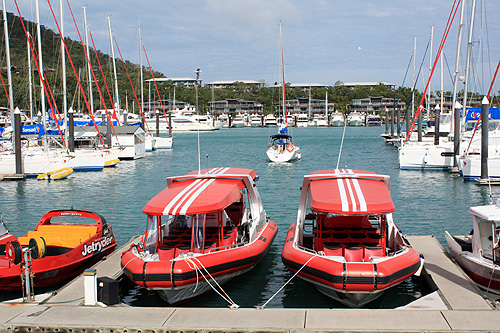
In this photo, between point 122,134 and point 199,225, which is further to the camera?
point 122,134

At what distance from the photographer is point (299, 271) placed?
37.7 feet

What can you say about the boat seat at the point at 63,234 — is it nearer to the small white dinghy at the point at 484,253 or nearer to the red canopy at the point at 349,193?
the red canopy at the point at 349,193

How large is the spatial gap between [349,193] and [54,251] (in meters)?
7.90

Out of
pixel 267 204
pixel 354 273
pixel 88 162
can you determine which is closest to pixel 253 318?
pixel 354 273

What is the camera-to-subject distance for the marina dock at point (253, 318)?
8938mm

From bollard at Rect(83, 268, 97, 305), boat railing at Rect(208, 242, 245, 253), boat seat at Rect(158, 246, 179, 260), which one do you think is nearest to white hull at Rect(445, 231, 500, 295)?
boat railing at Rect(208, 242, 245, 253)

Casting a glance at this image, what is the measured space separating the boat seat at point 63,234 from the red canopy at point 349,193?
6347 millimetres

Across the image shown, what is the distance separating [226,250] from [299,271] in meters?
1.83

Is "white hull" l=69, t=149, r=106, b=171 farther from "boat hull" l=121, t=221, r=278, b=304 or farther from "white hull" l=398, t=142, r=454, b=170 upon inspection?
"boat hull" l=121, t=221, r=278, b=304

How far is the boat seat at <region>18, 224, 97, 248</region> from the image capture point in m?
14.2

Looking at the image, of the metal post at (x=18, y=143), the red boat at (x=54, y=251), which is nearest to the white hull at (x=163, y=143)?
the metal post at (x=18, y=143)

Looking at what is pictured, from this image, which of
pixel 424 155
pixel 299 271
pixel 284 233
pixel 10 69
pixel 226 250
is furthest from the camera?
pixel 424 155

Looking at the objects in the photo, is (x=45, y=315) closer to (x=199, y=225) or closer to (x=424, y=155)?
(x=199, y=225)

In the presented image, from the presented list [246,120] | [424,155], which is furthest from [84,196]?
[246,120]
